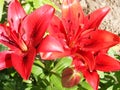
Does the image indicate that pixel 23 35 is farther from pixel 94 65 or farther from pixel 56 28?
pixel 94 65

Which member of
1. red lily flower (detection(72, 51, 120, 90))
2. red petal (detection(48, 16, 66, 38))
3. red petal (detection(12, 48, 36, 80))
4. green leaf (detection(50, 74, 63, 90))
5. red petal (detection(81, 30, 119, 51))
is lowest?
green leaf (detection(50, 74, 63, 90))

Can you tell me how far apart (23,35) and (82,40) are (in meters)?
0.22

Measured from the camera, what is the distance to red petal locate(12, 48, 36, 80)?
4.65ft

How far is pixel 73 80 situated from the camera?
151 centimetres

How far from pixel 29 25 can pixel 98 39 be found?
26 centimetres

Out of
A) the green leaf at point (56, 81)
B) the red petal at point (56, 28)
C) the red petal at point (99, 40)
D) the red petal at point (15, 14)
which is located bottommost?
the green leaf at point (56, 81)

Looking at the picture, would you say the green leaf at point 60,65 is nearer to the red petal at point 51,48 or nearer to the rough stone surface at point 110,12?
the red petal at point 51,48

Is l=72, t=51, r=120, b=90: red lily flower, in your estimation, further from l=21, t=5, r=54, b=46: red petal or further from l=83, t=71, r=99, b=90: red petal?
l=21, t=5, r=54, b=46: red petal

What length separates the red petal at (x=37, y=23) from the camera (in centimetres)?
149

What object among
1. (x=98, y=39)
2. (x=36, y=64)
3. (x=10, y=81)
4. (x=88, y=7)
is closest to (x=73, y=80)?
(x=98, y=39)

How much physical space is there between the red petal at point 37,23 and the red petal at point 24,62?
6 centimetres

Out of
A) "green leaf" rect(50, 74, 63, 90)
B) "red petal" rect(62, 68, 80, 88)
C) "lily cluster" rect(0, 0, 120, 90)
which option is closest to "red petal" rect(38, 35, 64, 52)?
"lily cluster" rect(0, 0, 120, 90)

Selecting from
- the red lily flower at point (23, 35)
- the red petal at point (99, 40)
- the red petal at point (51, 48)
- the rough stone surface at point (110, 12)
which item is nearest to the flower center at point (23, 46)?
the red lily flower at point (23, 35)

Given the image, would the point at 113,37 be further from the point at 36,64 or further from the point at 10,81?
the point at 10,81
